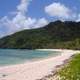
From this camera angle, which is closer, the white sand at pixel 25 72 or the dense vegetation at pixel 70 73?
the dense vegetation at pixel 70 73

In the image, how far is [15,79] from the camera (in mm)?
27078

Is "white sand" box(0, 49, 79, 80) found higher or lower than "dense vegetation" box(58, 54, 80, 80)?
lower

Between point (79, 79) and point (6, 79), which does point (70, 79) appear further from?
point (6, 79)

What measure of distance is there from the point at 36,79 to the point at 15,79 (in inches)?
81.6

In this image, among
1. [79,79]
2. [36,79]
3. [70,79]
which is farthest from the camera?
[36,79]

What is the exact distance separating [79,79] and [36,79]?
854cm

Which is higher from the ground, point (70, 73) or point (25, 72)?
point (70, 73)

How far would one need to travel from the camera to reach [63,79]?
20.1 m

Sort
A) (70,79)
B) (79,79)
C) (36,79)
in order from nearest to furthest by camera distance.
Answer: (79,79) → (70,79) → (36,79)

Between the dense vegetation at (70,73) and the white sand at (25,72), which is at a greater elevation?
the dense vegetation at (70,73)

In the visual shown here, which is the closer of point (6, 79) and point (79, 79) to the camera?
point (79, 79)

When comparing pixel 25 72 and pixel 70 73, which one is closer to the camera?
pixel 70 73

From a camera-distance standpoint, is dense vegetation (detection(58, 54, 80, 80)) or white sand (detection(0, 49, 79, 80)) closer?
dense vegetation (detection(58, 54, 80, 80))

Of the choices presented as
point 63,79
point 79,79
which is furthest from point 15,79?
point 79,79
